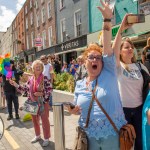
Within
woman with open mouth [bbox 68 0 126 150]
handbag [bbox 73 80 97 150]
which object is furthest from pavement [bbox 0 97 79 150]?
woman with open mouth [bbox 68 0 126 150]

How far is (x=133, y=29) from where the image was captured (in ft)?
44.5

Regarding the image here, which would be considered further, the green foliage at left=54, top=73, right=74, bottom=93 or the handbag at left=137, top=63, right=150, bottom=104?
the green foliage at left=54, top=73, right=74, bottom=93

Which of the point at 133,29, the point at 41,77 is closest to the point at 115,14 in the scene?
the point at 133,29

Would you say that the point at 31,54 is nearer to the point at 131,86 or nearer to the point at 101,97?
the point at 131,86

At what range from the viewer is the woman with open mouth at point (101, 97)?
97.2 inches

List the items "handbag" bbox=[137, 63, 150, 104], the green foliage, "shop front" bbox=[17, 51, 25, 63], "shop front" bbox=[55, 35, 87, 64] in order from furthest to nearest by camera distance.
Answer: "shop front" bbox=[17, 51, 25, 63], "shop front" bbox=[55, 35, 87, 64], the green foliage, "handbag" bbox=[137, 63, 150, 104]

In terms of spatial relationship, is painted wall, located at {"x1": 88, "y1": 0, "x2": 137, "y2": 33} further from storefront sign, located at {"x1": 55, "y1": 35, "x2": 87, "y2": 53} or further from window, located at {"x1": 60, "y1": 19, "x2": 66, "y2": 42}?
window, located at {"x1": 60, "y1": 19, "x2": 66, "y2": 42}

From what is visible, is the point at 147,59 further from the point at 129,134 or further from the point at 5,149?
the point at 5,149

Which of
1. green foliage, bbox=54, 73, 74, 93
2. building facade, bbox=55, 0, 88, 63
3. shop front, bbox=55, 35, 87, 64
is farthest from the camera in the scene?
shop front, bbox=55, 35, 87, 64

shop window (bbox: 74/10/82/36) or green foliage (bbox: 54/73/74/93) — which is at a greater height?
shop window (bbox: 74/10/82/36)

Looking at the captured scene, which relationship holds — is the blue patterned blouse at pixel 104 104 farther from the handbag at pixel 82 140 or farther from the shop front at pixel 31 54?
the shop front at pixel 31 54

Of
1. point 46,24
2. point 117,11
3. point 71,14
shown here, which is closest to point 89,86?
point 117,11

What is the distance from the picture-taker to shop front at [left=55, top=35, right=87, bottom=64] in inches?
761

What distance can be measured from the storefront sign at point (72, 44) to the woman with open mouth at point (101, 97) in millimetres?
16440
